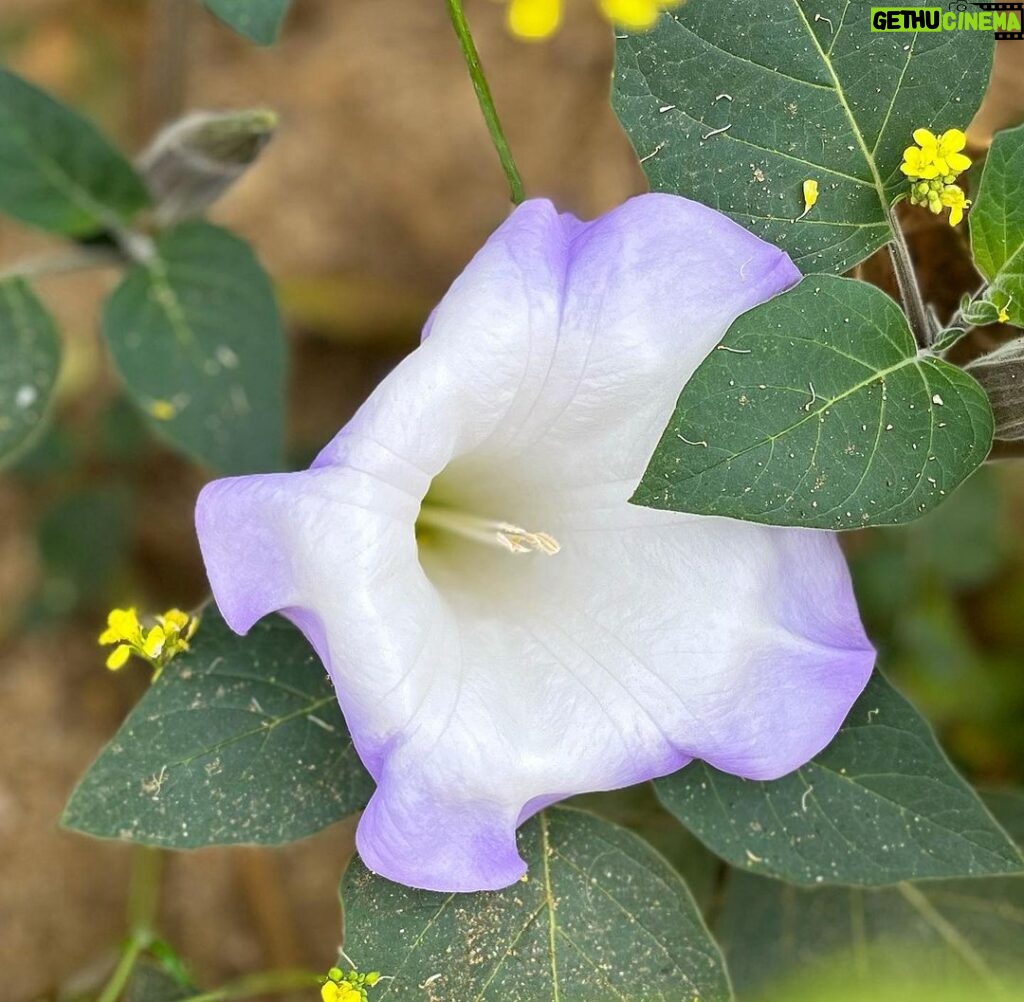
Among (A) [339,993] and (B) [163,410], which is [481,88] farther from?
(A) [339,993]

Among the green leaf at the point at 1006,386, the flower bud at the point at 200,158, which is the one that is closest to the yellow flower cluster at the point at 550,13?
the green leaf at the point at 1006,386

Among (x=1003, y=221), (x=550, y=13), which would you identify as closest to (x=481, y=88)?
(x=550, y=13)

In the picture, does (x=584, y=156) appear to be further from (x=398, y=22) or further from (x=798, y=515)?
(x=798, y=515)

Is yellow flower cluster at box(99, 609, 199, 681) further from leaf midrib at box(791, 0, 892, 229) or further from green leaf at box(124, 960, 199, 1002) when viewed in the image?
leaf midrib at box(791, 0, 892, 229)

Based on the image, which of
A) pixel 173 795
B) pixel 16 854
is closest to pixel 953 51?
pixel 173 795

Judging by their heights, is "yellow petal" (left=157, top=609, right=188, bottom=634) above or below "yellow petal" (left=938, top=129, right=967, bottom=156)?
below

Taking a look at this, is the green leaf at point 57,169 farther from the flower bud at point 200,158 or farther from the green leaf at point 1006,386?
the green leaf at point 1006,386

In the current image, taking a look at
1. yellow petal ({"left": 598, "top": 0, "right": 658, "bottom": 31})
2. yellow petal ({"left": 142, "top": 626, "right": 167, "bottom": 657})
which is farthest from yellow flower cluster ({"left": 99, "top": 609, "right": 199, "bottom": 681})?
yellow petal ({"left": 598, "top": 0, "right": 658, "bottom": 31})

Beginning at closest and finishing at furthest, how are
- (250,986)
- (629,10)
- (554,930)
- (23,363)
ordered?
(629,10) < (554,930) < (250,986) < (23,363)
